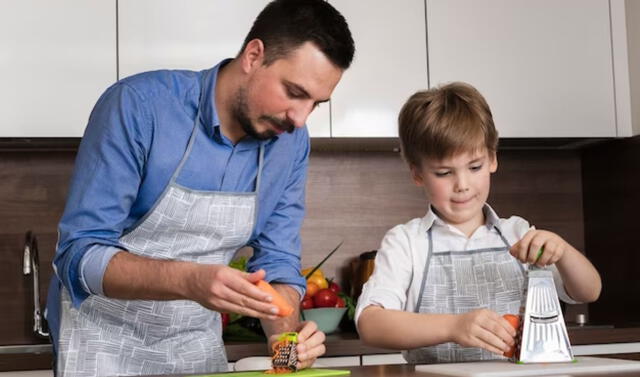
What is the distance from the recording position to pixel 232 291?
127cm

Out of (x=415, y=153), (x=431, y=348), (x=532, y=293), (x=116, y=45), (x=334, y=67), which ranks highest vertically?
(x=116, y=45)

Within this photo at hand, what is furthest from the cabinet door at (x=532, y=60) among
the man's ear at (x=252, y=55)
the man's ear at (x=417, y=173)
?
the man's ear at (x=252, y=55)

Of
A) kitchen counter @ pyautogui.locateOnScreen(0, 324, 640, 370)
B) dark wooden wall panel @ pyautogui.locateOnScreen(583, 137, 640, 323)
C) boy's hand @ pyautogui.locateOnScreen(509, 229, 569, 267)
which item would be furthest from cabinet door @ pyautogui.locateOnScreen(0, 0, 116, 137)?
dark wooden wall panel @ pyautogui.locateOnScreen(583, 137, 640, 323)

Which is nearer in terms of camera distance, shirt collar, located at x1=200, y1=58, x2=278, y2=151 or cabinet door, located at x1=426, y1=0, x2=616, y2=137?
shirt collar, located at x1=200, y1=58, x2=278, y2=151

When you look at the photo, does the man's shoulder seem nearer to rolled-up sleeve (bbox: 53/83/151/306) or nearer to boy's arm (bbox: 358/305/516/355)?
rolled-up sleeve (bbox: 53/83/151/306)

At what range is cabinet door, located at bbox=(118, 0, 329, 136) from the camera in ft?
8.77

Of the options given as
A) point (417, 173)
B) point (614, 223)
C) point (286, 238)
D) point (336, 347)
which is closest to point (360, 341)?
point (336, 347)

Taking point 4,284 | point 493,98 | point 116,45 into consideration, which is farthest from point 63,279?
point 493,98

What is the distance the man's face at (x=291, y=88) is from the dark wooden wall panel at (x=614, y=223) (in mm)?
1650

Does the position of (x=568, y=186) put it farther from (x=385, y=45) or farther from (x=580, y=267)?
(x=580, y=267)

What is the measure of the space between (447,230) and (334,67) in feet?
1.25

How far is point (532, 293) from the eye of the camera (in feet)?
4.71

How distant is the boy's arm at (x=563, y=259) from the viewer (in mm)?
1484

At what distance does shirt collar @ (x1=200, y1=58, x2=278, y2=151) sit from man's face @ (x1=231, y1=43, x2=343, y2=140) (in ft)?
0.27
